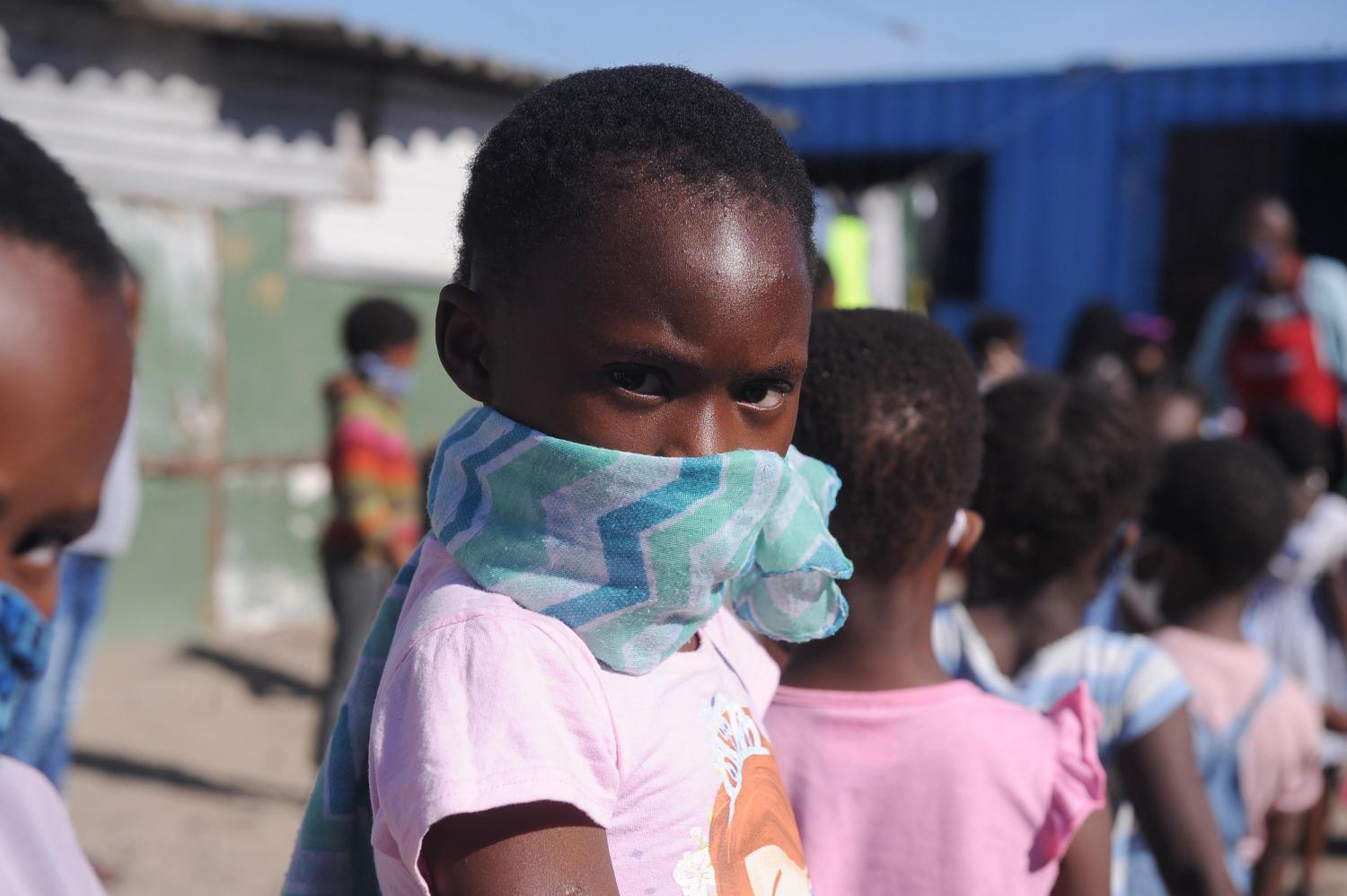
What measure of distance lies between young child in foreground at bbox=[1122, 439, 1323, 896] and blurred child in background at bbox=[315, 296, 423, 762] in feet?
9.20

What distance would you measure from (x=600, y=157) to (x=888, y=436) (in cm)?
70

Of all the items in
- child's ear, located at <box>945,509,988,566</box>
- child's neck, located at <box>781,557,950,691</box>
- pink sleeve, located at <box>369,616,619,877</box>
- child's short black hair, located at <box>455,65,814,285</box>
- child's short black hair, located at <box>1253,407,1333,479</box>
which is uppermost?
child's short black hair, located at <box>455,65,814,285</box>

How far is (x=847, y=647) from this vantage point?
1652mm

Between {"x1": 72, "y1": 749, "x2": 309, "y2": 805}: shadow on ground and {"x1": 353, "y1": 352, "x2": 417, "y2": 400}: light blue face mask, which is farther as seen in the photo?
{"x1": 72, "y1": 749, "x2": 309, "y2": 805}: shadow on ground

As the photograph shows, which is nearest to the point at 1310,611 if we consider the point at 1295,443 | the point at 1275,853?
the point at 1295,443

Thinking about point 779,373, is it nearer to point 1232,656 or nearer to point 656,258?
point 656,258

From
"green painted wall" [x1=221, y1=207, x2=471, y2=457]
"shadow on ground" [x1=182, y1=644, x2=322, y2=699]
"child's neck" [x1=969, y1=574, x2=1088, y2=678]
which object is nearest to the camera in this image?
"child's neck" [x1=969, y1=574, x2=1088, y2=678]

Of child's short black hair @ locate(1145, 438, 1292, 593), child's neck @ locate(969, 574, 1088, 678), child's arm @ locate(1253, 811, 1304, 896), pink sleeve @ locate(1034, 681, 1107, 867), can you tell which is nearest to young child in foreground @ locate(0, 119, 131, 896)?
pink sleeve @ locate(1034, 681, 1107, 867)

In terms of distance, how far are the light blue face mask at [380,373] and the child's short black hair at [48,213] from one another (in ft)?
12.5

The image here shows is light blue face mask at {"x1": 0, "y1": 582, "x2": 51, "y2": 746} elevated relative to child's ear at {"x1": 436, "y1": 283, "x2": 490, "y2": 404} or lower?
lower

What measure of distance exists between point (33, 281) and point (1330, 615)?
4062 millimetres

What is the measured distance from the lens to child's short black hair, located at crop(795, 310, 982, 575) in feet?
5.39

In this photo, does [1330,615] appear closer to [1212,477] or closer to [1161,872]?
[1212,477]

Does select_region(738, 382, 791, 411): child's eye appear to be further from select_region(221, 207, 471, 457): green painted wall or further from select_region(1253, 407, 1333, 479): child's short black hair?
select_region(221, 207, 471, 457): green painted wall
